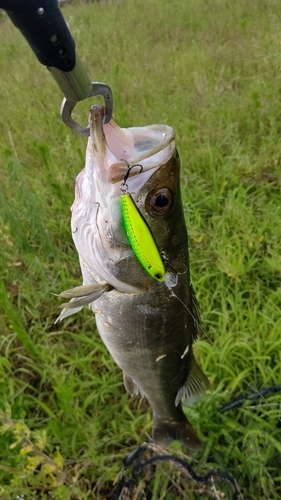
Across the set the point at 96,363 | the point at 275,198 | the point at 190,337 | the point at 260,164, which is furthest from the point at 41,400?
the point at 260,164

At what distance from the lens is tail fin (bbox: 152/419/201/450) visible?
68.9 inches

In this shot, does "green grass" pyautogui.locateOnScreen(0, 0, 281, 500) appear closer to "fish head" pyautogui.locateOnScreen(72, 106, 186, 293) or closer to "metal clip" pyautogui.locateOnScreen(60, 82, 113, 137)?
"fish head" pyautogui.locateOnScreen(72, 106, 186, 293)

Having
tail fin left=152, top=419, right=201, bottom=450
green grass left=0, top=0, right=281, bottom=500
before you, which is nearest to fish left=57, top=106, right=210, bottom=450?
tail fin left=152, top=419, right=201, bottom=450

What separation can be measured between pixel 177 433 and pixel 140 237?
1.13 metres

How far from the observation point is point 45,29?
0.70m

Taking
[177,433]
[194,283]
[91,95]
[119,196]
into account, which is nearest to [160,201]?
[119,196]

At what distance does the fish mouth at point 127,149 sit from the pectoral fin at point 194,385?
903mm

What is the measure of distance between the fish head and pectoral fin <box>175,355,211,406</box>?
55cm

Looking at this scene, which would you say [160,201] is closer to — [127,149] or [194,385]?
[127,149]

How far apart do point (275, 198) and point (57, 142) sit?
2.21m

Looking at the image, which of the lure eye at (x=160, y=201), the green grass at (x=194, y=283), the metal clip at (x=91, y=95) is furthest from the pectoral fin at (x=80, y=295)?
the green grass at (x=194, y=283)

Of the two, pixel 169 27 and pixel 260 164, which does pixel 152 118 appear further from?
pixel 169 27

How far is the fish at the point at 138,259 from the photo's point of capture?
3.55ft

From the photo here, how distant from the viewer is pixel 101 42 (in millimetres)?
6348
